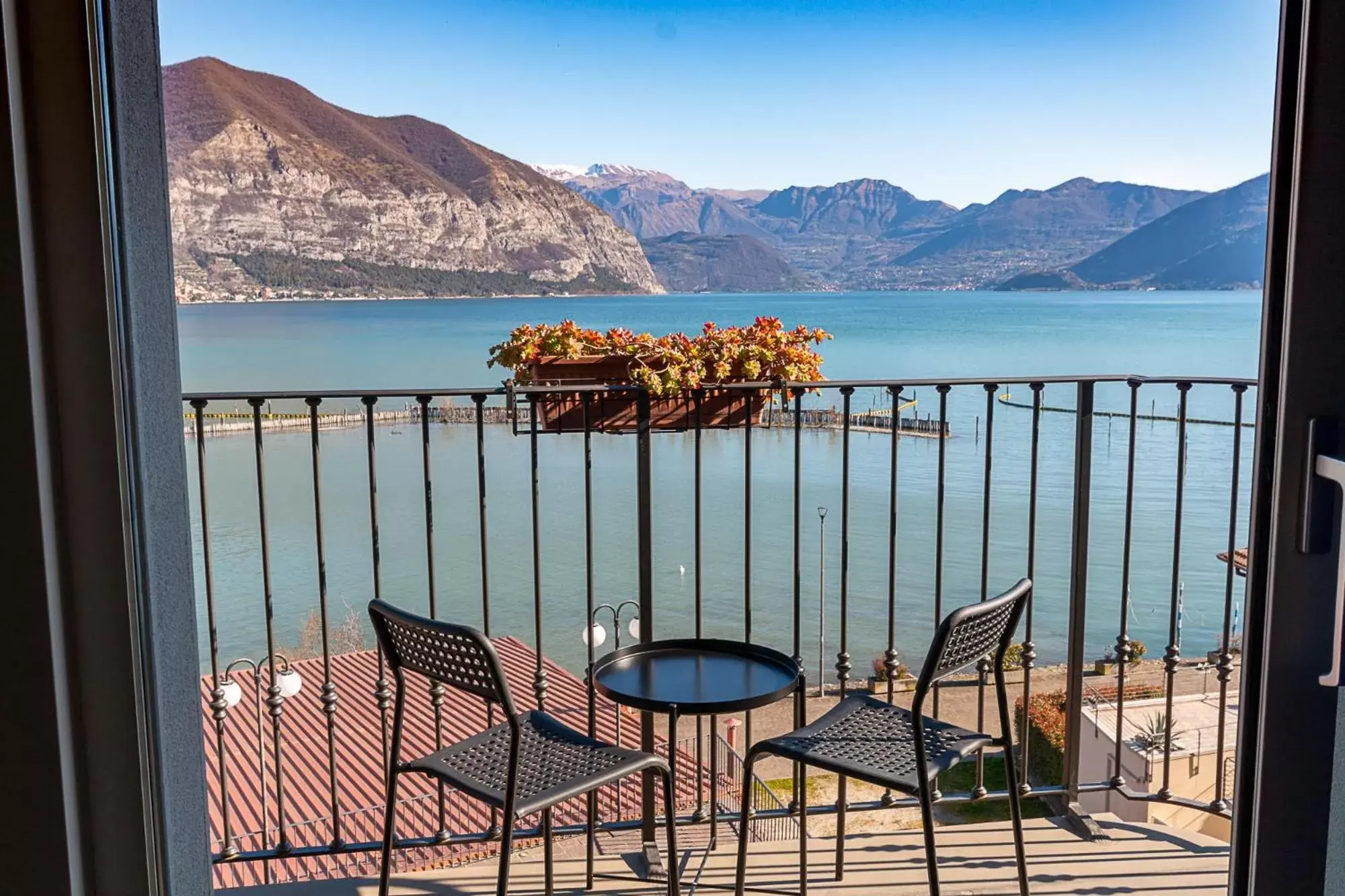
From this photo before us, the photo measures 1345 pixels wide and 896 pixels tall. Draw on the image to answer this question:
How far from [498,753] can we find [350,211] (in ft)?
166

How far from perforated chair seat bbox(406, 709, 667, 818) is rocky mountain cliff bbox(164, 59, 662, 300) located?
117 ft

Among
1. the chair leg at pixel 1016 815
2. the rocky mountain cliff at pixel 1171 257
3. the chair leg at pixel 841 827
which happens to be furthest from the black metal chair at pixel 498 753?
the rocky mountain cliff at pixel 1171 257

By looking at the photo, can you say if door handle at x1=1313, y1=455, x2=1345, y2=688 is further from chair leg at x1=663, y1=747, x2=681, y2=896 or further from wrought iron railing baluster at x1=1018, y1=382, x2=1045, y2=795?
wrought iron railing baluster at x1=1018, y1=382, x2=1045, y2=795

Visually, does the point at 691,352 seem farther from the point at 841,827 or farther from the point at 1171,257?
the point at 1171,257

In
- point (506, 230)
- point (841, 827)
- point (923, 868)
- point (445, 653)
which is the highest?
point (506, 230)

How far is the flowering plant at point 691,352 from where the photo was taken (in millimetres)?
2928

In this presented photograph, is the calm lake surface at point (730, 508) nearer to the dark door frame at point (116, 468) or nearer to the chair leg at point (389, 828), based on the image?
the chair leg at point (389, 828)

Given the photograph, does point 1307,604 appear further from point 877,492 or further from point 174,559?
point 877,492

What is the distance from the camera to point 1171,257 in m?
52.7

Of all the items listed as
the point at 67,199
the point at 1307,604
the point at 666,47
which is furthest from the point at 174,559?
the point at 666,47

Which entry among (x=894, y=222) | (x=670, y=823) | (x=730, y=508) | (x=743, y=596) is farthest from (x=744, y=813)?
(x=894, y=222)

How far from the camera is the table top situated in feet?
6.91

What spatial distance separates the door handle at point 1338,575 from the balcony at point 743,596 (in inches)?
52.9

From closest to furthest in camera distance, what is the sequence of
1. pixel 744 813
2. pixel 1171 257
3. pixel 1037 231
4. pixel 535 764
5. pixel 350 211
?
pixel 535 764 < pixel 744 813 < pixel 350 211 < pixel 1171 257 < pixel 1037 231
